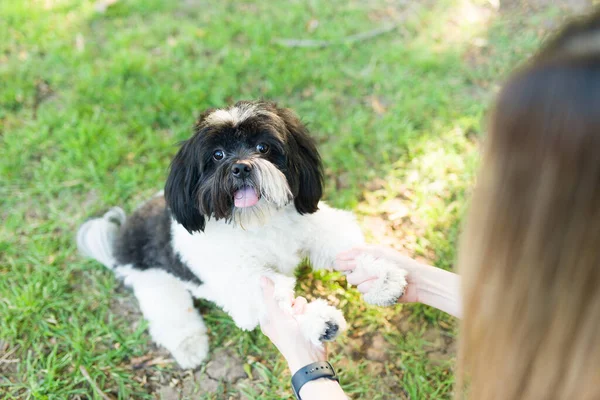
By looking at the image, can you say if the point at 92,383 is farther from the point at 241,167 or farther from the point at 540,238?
the point at 540,238

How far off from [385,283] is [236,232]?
754 mm

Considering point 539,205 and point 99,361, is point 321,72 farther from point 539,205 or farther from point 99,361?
point 539,205

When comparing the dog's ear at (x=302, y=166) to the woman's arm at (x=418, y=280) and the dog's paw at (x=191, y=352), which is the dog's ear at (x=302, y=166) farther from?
the dog's paw at (x=191, y=352)

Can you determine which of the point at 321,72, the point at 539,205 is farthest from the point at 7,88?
the point at 539,205

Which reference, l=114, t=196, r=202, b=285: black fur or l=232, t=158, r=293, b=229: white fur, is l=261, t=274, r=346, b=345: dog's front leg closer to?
l=232, t=158, r=293, b=229: white fur

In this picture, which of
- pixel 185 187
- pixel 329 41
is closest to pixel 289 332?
pixel 185 187

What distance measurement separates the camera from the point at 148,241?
2.76m

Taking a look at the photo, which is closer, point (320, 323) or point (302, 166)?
point (320, 323)

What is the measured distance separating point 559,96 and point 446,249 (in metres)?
2.12

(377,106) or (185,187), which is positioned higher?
(377,106)

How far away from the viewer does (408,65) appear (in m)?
4.17

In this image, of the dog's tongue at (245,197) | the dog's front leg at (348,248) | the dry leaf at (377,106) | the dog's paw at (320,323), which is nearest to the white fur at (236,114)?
the dog's tongue at (245,197)

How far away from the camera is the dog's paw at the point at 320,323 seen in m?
2.12

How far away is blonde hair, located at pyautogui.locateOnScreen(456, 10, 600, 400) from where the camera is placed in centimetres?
98
